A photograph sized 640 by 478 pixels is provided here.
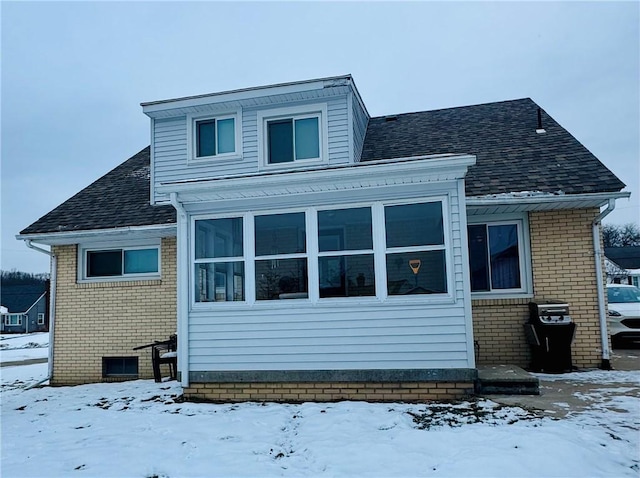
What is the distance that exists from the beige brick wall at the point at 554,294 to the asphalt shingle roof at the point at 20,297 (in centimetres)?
5622

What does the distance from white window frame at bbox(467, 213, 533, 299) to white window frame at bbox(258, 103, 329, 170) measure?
320 centimetres

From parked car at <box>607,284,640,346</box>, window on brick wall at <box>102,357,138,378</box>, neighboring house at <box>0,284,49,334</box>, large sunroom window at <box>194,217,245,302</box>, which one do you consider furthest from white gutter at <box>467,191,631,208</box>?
neighboring house at <box>0,284,49,334</box>

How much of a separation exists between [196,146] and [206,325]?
4373mm

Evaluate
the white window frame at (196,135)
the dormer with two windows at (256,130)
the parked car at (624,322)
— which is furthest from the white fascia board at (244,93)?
the parked car at (624,322)

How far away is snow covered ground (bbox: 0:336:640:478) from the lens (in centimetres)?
389

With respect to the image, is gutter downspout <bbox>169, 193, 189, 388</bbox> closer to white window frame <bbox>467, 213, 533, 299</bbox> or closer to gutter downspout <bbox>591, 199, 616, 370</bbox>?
white window frame <bbox>467, 213, 533, 299</bbox>

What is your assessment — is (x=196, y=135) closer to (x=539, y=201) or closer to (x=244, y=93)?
(x=244, y=93)

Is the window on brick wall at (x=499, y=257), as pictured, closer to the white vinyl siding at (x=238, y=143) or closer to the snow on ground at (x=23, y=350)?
the white vinyl siding at (x=238, y=143)

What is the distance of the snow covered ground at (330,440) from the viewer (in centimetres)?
389

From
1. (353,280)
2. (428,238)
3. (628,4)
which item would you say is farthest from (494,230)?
(628,4)

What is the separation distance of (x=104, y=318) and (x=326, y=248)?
18.6 ft

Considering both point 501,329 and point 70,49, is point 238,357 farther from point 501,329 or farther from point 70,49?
point 70,49

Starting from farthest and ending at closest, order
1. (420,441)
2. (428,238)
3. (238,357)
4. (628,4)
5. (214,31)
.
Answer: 1. (214,31)
2. (628,4)
3. (238,357)
4. (428,238)
5. (420,441)

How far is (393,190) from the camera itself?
626 centimetres
